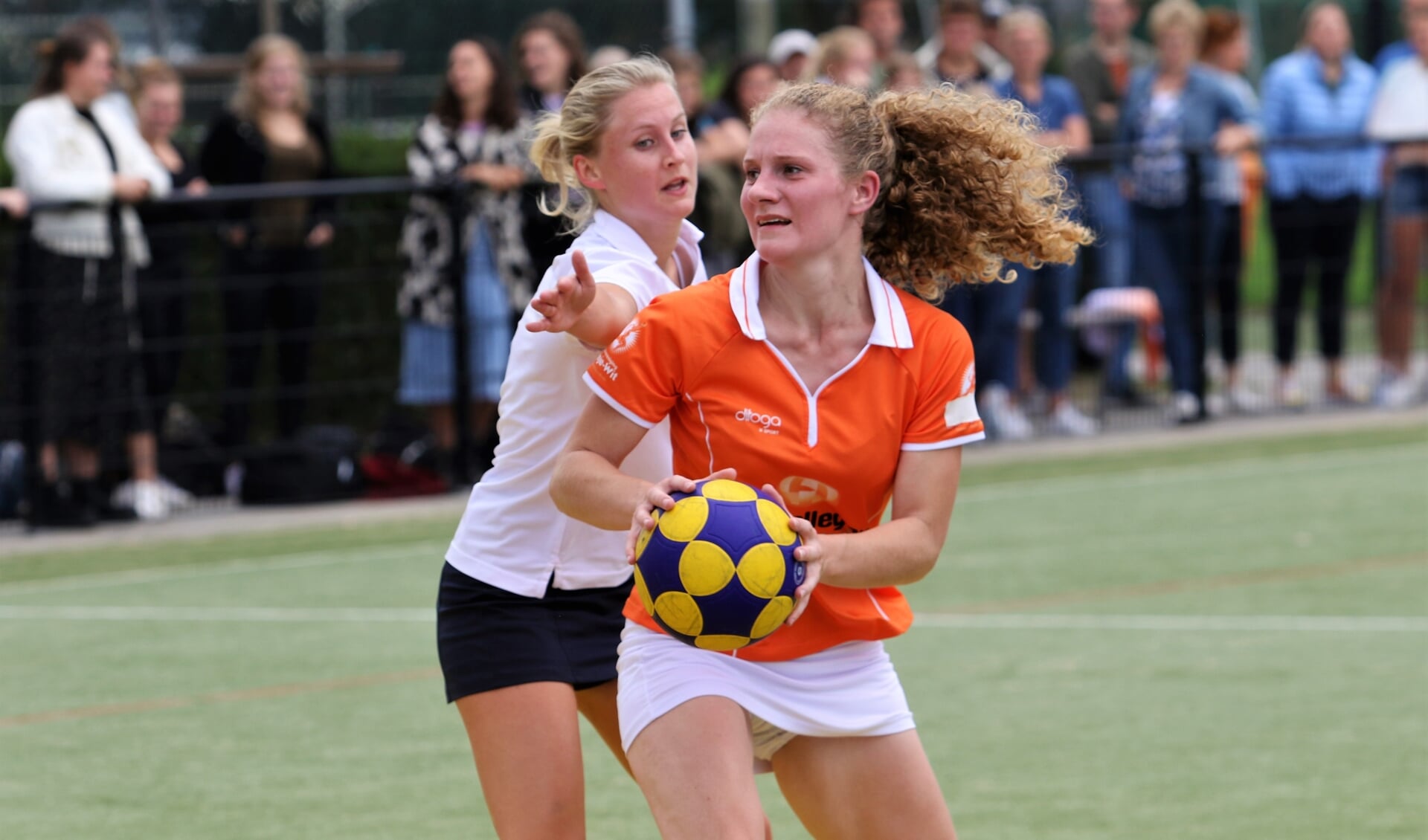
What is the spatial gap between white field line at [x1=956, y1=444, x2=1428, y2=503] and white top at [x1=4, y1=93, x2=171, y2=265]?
4358 mm

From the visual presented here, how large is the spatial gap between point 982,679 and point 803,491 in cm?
341

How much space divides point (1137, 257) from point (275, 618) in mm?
6299

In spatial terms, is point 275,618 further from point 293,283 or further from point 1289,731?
point 1289,731

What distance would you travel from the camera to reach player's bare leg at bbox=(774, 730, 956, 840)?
367 cm

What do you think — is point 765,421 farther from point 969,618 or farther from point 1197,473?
point 1197,473

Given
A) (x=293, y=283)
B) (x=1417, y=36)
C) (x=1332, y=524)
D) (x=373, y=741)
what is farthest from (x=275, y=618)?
(x=1417, y=36)

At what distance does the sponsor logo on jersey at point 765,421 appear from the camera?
143 inches

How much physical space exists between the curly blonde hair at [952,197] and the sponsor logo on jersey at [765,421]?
511 millimetres

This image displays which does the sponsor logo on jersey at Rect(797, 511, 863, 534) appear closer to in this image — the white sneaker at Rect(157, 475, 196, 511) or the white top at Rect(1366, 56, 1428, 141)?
the white sneaker at Rect(157, 475, 196, 511)

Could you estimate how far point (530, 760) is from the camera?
4.00 meters

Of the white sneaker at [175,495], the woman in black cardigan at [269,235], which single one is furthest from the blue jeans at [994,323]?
the white sneaker at [175,495]

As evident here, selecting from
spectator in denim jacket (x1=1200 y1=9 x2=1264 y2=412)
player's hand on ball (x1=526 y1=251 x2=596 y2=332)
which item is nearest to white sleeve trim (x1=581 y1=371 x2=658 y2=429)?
player's hand on ball (x1=526 y1=251 x2=596 y2=332)

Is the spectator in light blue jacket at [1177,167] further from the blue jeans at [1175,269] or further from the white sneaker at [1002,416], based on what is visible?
the white sneaker at [1002,416]

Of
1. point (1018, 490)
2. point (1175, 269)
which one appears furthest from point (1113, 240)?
point (1018, 490)
